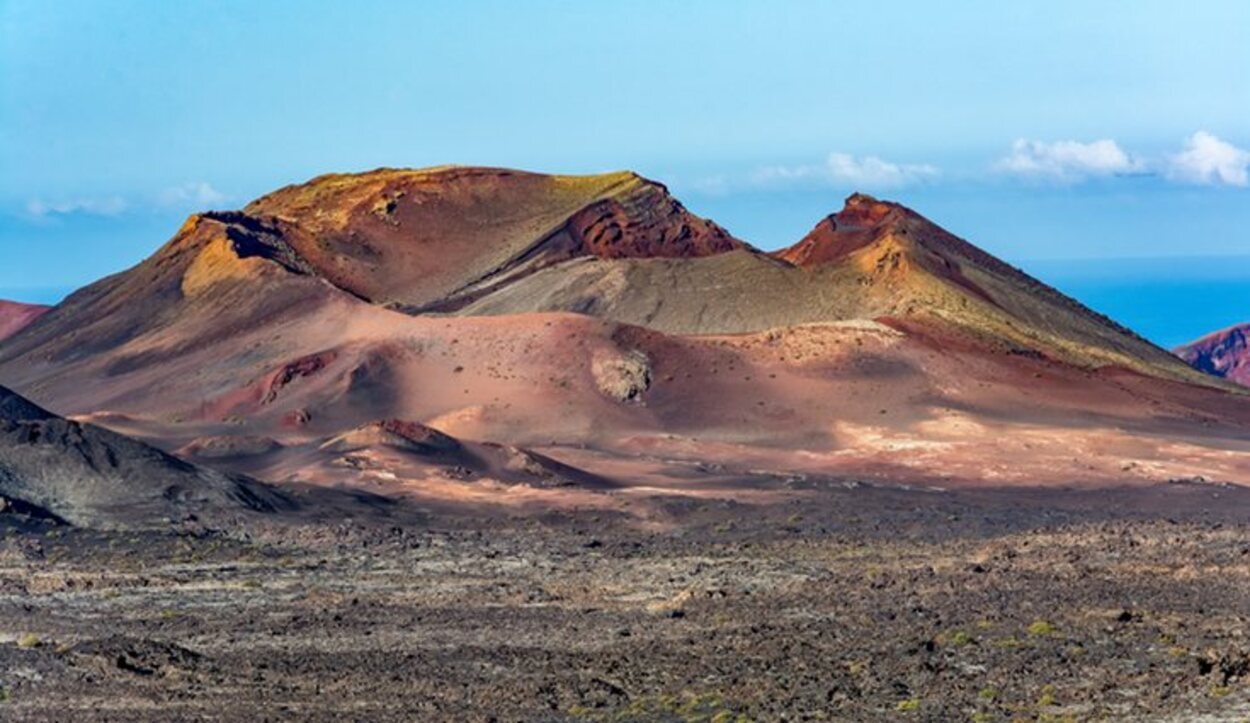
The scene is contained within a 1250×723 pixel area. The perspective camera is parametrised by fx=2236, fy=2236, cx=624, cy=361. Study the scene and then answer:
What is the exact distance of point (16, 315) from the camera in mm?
120938

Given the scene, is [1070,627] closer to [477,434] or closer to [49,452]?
[49,452]

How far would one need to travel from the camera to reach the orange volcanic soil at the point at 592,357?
6838cm

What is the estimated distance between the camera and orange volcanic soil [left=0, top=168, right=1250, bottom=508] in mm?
68375

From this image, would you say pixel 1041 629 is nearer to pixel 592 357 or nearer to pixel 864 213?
pixel 592 357

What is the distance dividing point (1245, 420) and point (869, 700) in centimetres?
5663

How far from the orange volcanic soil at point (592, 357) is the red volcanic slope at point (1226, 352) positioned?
38978 millimetres

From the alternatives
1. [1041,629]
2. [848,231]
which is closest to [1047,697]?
[1041,629]

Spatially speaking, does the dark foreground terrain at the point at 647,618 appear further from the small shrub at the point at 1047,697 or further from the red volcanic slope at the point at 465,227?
the red volcanic slope at the point at 465,227

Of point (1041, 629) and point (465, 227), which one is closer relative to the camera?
point (1041, 629)

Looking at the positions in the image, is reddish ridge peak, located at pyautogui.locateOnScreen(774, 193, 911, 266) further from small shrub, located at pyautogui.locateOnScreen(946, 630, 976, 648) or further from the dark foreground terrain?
small shrub, located at pyautogui.locateOnScreen(946, 630, 976, 648)

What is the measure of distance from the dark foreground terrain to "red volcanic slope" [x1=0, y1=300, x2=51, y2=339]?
68045 millimetres

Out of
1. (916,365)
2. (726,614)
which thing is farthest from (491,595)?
(916,365)

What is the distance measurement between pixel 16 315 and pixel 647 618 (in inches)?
3525

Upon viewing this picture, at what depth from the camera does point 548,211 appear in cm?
11131
